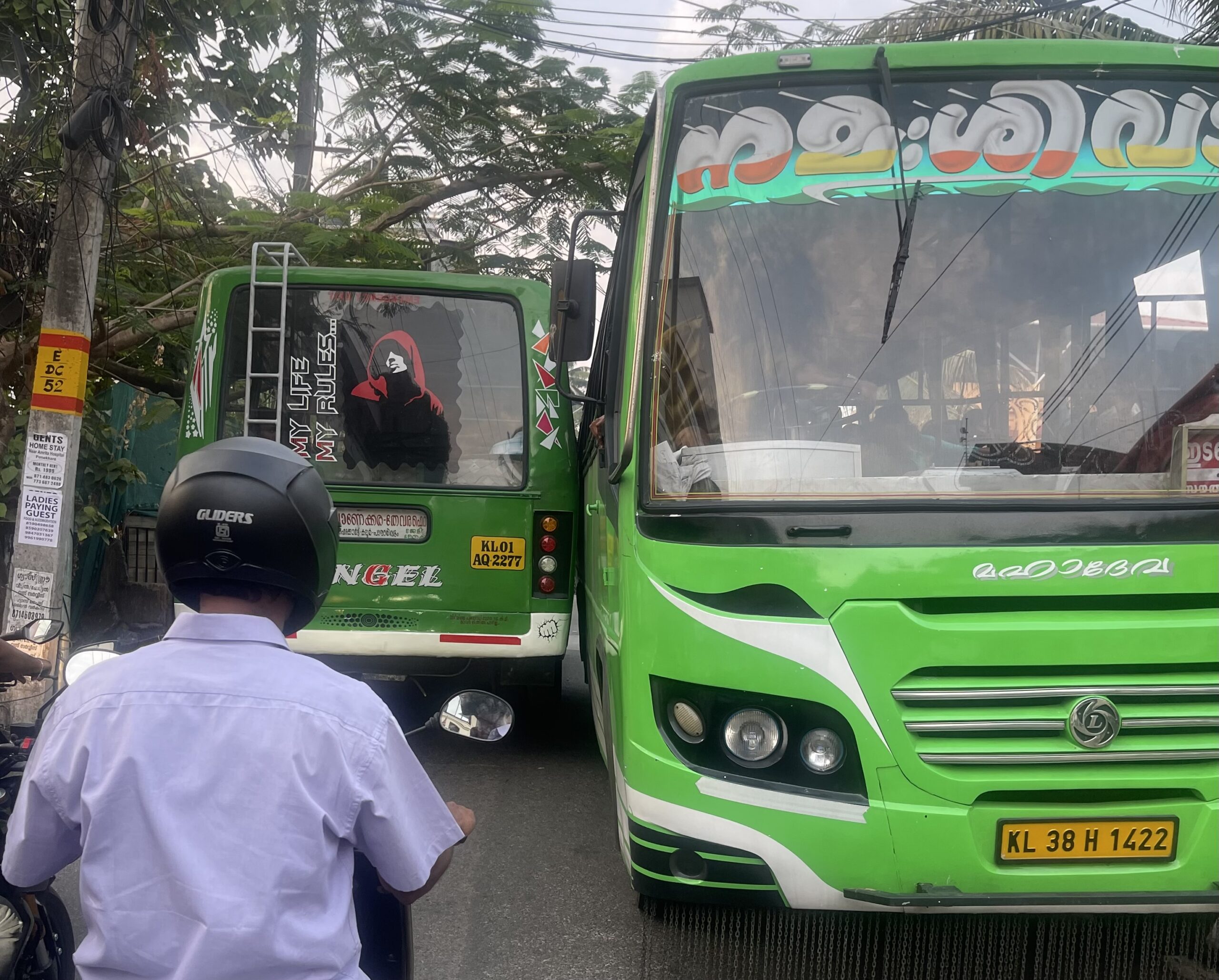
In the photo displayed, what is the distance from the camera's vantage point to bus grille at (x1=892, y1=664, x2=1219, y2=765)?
9.62 feet

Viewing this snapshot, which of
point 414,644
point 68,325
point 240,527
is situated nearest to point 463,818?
point 240,527

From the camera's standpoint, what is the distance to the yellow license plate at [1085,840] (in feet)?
9.57

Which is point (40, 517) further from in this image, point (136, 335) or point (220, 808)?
point (220, 808)

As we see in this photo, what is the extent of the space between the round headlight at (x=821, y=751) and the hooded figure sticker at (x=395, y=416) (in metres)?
3.68

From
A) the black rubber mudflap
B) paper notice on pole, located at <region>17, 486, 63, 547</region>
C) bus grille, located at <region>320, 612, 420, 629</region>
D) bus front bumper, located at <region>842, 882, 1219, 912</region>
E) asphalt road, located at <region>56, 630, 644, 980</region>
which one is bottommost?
asphalt road, located at <region>56, 630, 644, 980</region>

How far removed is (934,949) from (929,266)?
84.7 inches

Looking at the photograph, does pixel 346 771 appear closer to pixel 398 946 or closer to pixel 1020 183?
pixel 398 946

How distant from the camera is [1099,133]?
11.4ft

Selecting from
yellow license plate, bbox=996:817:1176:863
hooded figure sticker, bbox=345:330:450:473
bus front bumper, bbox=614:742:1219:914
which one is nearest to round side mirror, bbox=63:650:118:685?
bus front bumper, bbox=614:742:1219:914

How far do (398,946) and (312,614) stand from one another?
→ 1.97ft

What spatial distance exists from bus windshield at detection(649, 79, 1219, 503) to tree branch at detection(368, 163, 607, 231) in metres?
7.59

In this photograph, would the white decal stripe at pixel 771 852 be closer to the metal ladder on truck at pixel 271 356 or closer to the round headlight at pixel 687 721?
the round headlight at pixel 687 721

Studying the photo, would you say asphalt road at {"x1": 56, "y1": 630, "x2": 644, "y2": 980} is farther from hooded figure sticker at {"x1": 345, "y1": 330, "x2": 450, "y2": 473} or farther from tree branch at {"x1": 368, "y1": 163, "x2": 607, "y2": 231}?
tree branch at {"x1": 368, "y1": 163, "x2": 607, "y2": 231}

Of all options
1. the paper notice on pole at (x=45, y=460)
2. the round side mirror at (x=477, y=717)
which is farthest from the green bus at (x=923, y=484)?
the paper notice on pole at (x=45, y=460)
